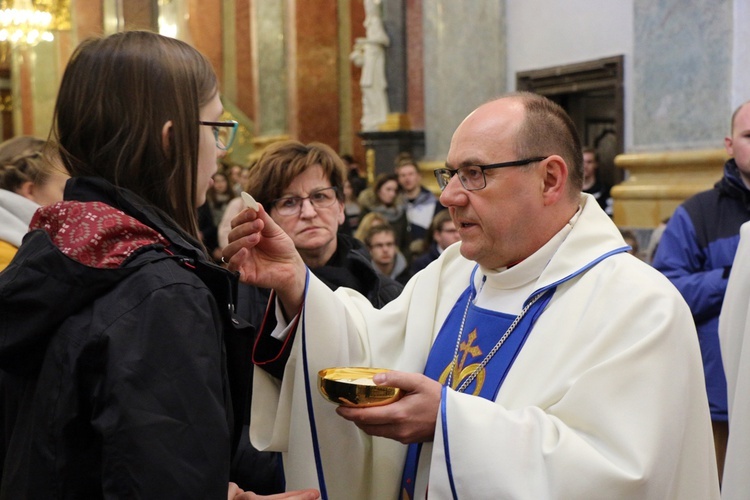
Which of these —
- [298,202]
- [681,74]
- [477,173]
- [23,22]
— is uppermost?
[23,22]

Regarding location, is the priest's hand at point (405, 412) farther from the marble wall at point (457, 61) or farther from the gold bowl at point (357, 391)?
the marble wall at point (457, 61)

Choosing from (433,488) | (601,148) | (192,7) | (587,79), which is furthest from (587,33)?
(192,7)

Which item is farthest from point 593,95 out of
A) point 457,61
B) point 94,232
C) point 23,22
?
point 23,22

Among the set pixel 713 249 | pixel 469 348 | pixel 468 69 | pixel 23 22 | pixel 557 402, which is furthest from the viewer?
pixel 23 22

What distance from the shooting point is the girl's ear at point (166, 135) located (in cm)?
177

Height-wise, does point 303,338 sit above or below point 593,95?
below

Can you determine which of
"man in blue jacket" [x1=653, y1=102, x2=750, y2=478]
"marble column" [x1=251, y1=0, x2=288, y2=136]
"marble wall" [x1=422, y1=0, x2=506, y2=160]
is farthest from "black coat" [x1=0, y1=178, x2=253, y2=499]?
"marble column" [x1=251, y1=0, x2=288, y2=136]

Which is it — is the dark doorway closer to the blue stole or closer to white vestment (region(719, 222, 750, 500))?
white vestment (region(719, 222, 750, 500))

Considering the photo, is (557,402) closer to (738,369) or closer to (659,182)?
(738,369)

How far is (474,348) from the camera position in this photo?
7.70ft

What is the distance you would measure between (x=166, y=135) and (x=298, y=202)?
158 cm

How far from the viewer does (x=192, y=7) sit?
1912cm

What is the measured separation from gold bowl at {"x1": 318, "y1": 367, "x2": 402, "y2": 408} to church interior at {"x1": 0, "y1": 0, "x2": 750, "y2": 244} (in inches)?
35.1

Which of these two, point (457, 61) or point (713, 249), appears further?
point (457, 61)
